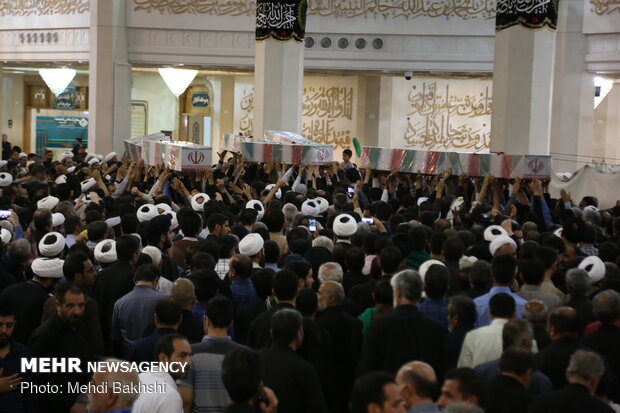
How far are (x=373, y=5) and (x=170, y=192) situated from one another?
8739 mm

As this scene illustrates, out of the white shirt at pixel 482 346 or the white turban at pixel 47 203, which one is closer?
the white shirt at pixel 482 346

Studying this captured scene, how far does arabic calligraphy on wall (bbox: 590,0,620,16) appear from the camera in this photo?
15.9m

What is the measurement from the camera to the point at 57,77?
21.3m

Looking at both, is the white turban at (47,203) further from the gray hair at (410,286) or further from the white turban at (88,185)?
the gray hair at (410,286)

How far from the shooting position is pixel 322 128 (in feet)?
70.3

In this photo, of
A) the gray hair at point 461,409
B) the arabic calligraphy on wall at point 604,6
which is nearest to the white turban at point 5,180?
the gray hair at point 461,409

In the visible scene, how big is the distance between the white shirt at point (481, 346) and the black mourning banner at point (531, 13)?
33.5 feet

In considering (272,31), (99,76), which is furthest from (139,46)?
(272,31)

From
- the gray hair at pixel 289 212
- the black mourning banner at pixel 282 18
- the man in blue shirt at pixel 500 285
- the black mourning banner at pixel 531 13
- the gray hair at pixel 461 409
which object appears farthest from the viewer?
the black mourning banner at pixel 282 18

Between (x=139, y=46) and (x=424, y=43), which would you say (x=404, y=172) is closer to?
(x=424, y=43)

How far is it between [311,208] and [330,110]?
1278 centimetres

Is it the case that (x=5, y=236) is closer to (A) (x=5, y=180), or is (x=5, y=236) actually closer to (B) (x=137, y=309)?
(B) (x=137, y=309)

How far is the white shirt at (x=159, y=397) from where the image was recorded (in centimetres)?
368

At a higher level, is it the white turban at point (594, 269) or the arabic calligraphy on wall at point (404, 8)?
the arabic calligraphy on wall at point (404, 8)
